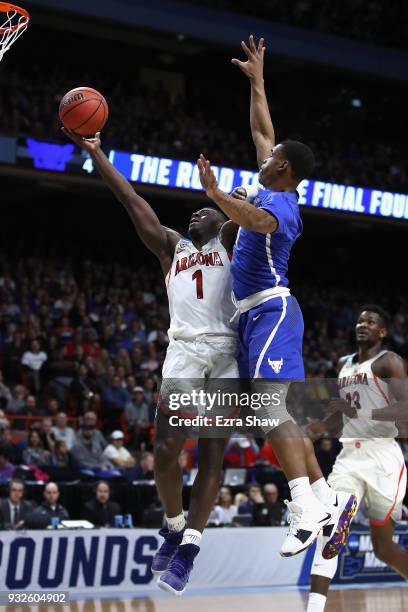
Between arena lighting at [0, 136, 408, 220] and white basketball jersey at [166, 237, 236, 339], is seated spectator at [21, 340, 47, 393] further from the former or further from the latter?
white basketball jersey at [166, 237, 236, 339]

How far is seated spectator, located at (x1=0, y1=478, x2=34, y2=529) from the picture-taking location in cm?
1158

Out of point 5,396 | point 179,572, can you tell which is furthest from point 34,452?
point 179,572

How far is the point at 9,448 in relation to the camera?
1327 centimetres

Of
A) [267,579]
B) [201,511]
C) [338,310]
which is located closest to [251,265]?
[201,511]

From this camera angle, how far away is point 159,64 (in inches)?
1110

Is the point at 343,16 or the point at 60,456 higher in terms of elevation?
the point at 343,16

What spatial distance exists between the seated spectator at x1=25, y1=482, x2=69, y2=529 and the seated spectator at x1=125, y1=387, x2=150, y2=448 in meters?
3.42

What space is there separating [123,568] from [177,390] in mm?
5908

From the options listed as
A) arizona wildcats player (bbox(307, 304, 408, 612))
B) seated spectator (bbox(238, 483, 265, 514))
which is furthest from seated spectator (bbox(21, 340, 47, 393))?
arizona wildcats player (bbox(307, 304, 408, 612))

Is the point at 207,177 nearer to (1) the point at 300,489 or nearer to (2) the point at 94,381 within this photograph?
(1) the point at 300,489

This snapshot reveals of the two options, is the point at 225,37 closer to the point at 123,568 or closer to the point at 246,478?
the point at 246,478

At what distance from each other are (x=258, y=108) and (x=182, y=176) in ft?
46.0

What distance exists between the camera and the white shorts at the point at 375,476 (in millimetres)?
8500
